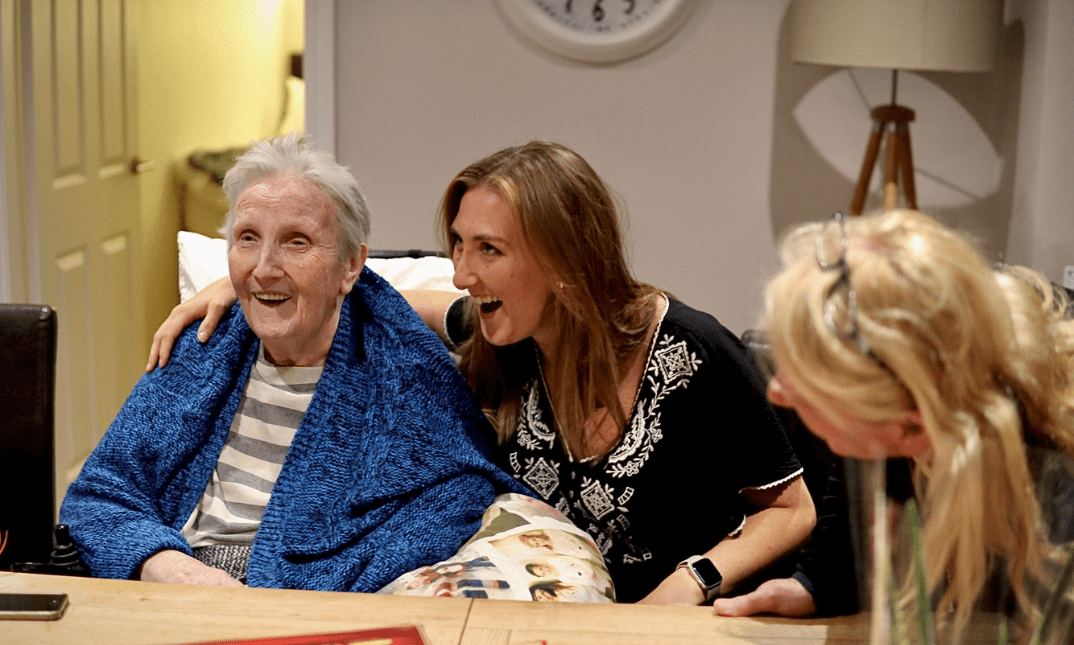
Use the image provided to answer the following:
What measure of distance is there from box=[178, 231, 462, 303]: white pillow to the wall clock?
1.25 metres

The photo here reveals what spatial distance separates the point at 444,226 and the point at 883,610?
115 centimetres

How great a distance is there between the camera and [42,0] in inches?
125

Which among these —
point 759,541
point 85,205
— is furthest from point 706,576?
point 85,205

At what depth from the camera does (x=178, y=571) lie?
157 centimetres

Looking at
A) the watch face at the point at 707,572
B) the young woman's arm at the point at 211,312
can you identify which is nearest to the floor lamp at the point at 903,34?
the young woman's arm at the point at 211,312

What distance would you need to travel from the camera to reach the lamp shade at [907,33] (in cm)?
277

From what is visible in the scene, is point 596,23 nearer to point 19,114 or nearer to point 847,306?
point 19,114

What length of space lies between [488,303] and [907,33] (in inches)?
63.3

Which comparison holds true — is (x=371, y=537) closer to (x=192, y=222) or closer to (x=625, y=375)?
(x=625, y=375)

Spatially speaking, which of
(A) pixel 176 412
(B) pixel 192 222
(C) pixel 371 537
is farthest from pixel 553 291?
(B) pixel 192 222

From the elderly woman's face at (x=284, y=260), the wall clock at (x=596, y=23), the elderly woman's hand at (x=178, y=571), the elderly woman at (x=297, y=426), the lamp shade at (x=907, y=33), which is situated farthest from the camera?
the wall clock at (x=596, y=23)

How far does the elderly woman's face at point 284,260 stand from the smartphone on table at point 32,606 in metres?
0.65

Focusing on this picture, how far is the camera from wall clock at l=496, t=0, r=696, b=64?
10.6 ft

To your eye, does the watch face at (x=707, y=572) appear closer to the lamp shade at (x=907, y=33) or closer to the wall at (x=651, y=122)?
the lamp shade at (x=907, y=33)
